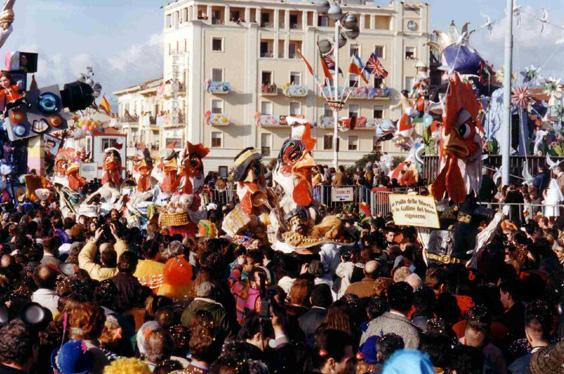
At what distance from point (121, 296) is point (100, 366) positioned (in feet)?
6.61

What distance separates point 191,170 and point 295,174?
3687 mm

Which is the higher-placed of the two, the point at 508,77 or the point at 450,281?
the point at 508,77

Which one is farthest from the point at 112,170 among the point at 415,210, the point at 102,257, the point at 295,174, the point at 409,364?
the point at 409,364

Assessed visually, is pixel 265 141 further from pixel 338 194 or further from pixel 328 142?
pixel 338 194

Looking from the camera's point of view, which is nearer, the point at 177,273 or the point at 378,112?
the point at 177,273

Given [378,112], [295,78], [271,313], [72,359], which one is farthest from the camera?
[378,112]

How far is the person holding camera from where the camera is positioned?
Answer: 405 inches

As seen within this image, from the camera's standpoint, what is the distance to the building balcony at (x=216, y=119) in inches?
2894

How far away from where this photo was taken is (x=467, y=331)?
7234 millimetres

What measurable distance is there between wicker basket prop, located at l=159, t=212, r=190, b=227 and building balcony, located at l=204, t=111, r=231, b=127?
186 ft

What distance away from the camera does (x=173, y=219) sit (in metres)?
16.9

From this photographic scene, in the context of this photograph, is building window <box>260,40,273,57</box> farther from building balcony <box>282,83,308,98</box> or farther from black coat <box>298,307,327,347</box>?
black coat <box>298,307,327,347</box>

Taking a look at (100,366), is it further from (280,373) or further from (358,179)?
(358,179)

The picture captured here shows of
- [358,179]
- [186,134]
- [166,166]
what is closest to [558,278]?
[166,166]
